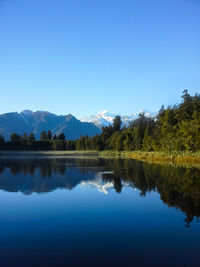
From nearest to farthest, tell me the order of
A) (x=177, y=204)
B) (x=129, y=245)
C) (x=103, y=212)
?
(x=129, y=245)
(x=103, y=212)
(x=177, y=204)

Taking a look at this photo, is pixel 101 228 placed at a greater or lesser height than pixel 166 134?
lesser

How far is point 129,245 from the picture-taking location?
9727 mm

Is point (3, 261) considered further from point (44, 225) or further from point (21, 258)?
point (44, 225)

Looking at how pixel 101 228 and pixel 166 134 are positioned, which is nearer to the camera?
pixel 101 228

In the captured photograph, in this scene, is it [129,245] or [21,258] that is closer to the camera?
[21,258]

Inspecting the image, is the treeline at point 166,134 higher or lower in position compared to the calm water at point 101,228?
higher

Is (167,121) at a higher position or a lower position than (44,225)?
higher

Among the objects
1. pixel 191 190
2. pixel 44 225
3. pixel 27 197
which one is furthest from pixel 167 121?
pixel 44 225

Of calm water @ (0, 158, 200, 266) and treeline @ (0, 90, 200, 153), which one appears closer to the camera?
calm water @ (0, 158, 200, 266)

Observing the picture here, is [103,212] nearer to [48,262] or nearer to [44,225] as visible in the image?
[44,225]

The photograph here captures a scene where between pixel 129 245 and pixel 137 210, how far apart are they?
558 centimetres

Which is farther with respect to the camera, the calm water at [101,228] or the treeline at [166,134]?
the treeline at [166,134]

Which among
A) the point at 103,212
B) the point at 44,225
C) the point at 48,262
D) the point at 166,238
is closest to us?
the point at 48,262

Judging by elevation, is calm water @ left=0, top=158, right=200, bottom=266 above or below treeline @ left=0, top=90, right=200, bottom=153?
below
